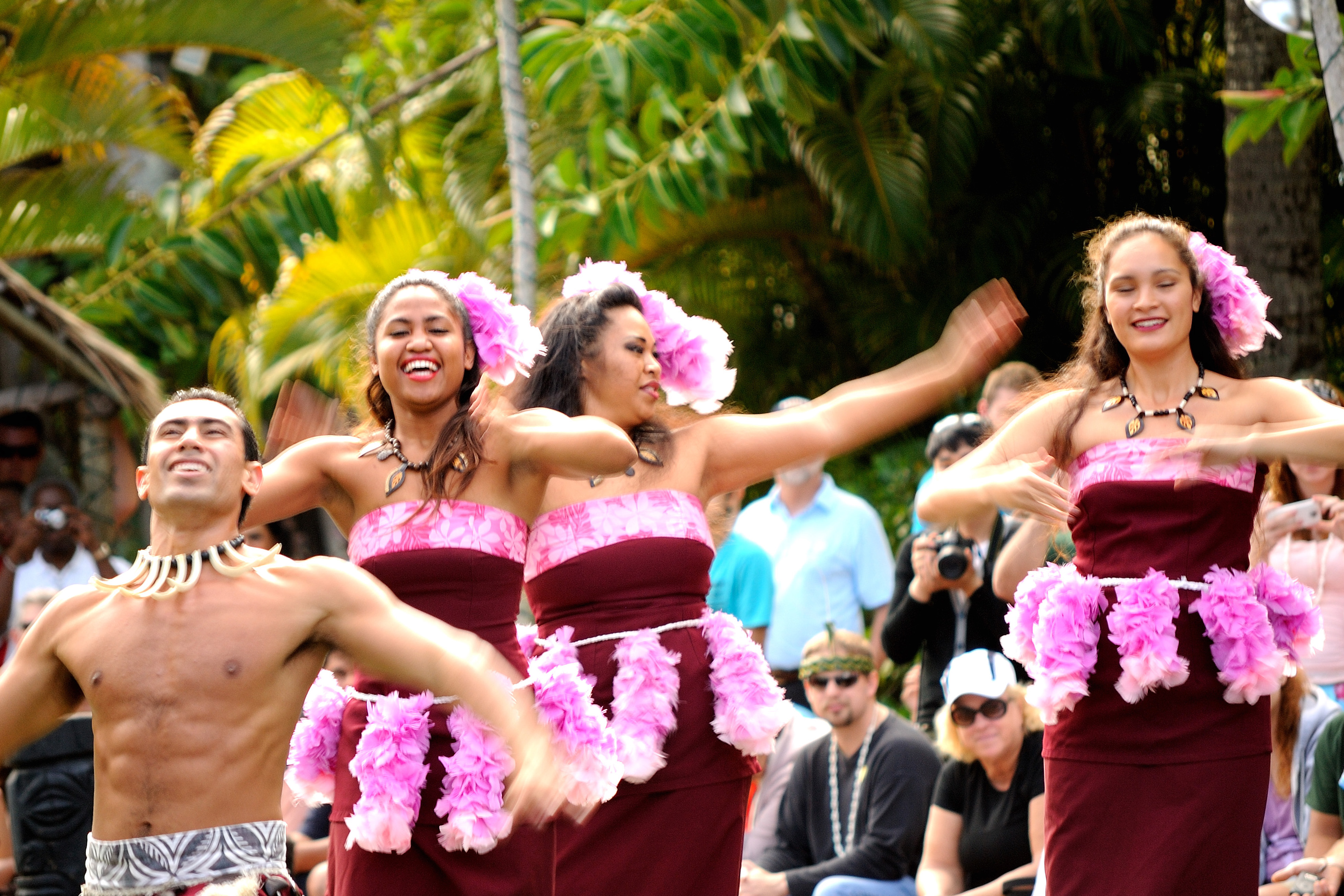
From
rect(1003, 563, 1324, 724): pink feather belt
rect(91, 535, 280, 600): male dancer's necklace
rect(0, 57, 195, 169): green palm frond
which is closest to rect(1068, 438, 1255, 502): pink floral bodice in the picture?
rect(1003, 563, 1324, 724): pink feather belt

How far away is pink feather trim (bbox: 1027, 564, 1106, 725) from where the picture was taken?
157 inches

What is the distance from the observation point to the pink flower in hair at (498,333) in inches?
162

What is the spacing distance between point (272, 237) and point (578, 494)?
5.13 m

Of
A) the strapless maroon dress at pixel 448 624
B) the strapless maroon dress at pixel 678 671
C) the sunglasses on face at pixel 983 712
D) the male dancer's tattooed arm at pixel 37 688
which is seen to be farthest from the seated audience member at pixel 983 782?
the male dancer's tattooed arm at pixel 37 688

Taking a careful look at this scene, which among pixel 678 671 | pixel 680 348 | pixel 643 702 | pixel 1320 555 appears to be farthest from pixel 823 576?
pixel 643 702

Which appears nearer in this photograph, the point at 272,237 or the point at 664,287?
the point at 272,237

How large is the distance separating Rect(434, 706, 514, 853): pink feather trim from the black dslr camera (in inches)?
101

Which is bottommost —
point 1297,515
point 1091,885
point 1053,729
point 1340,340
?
point 1091,885

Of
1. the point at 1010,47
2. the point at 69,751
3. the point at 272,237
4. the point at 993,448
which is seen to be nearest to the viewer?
the point at 993,448

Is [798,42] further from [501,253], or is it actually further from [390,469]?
[390,469]

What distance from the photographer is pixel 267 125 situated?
37.7ft

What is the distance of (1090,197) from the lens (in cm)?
996

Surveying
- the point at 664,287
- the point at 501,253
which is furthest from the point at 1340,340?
the point at 501,253

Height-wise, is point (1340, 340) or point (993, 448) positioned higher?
point (1340, 340)
